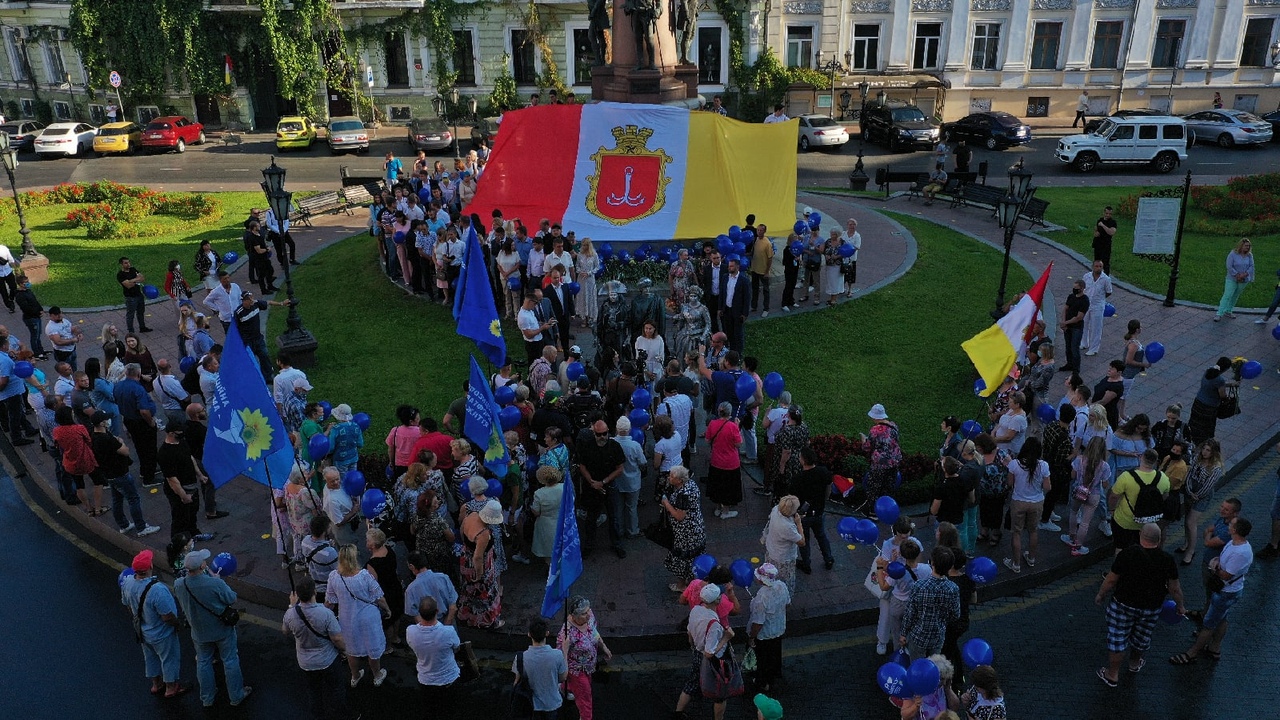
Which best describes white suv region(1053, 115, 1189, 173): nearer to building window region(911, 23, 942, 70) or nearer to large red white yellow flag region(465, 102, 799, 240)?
building window region(911, 23, 942, 70)

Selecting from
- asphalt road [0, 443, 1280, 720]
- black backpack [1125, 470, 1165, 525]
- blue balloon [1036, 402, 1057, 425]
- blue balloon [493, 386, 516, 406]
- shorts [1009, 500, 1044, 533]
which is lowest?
asphalt road [0, 443, 1280, 720]

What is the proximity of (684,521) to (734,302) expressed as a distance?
5.67 meters

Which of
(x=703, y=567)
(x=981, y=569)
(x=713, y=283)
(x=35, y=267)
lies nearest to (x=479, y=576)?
(x=703, y=567)

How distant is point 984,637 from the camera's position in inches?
351

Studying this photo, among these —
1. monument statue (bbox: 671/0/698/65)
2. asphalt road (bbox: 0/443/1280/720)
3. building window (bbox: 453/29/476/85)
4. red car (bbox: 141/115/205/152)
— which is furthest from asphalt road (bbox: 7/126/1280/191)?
asphalt road (bbox: 0/443/1280/720)

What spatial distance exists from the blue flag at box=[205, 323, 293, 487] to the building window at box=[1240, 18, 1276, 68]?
42.0 meters

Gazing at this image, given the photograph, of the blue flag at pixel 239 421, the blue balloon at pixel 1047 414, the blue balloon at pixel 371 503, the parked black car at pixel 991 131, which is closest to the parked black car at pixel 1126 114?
the parked black car at pixel 991 131

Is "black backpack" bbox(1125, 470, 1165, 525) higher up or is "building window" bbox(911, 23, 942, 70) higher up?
"building window" bbox(911, 23, 942, 70)

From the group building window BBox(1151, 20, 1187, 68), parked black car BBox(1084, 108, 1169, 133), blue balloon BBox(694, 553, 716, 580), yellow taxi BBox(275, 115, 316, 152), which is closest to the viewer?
blue balloon BBox(694, 553, 716, 580)

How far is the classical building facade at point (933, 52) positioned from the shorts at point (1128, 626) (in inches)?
1330

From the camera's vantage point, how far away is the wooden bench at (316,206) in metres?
25.2

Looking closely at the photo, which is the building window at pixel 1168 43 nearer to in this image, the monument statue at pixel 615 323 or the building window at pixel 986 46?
the building window at pixel 986 46

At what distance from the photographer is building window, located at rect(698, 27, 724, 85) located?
40.7 m

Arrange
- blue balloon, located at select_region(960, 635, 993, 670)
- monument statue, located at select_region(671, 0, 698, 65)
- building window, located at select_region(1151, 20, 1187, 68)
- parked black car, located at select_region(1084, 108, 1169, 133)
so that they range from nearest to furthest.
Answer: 1. blue balloon, located at select_region(960, 635, 993, 670)
2. monument statue, located at select_region(671, 0, 698, 65)
3. parked black car, located at select_region(1084, 108, 1169, 133)
4. building window, located at select_region(1151, 20, 1187, 68)
